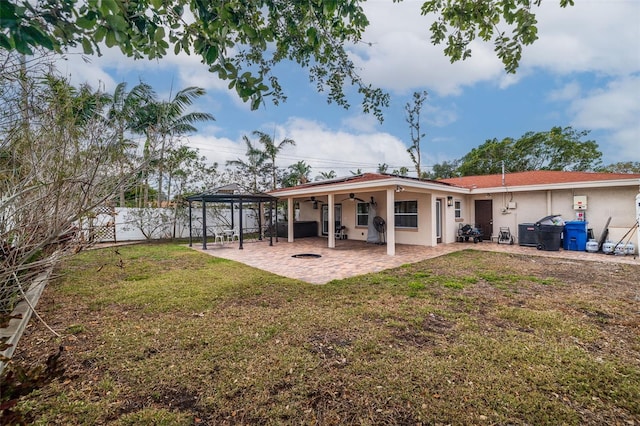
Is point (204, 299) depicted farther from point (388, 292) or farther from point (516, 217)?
point (516, 217)

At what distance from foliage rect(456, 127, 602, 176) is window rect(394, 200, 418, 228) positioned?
16.1 m

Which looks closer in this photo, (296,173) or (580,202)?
(580,202)

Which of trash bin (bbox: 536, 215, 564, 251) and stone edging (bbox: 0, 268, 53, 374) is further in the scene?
trash bin (bbox: 536, 215, 564, 251)

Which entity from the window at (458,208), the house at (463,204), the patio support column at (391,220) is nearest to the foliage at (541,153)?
the house at (463,204)

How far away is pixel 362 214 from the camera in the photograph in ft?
46.6

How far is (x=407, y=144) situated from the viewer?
74.4 feet

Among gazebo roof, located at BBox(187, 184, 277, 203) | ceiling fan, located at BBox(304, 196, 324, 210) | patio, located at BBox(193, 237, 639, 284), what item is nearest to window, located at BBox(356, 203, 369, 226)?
patio, located at BBox(193, 237, 639, 284)

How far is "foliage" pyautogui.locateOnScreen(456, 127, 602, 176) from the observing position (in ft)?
79.0

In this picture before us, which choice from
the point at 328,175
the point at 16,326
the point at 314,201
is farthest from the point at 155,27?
the point at 328,175

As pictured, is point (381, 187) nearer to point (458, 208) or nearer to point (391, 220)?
point (391, 220)

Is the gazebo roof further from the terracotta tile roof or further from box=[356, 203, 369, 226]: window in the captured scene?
the terracotta tile roof

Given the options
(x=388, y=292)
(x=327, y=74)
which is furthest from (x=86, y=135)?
(x=388, y=292)

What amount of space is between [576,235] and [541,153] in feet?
62.8

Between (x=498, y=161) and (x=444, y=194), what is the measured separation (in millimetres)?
18572
